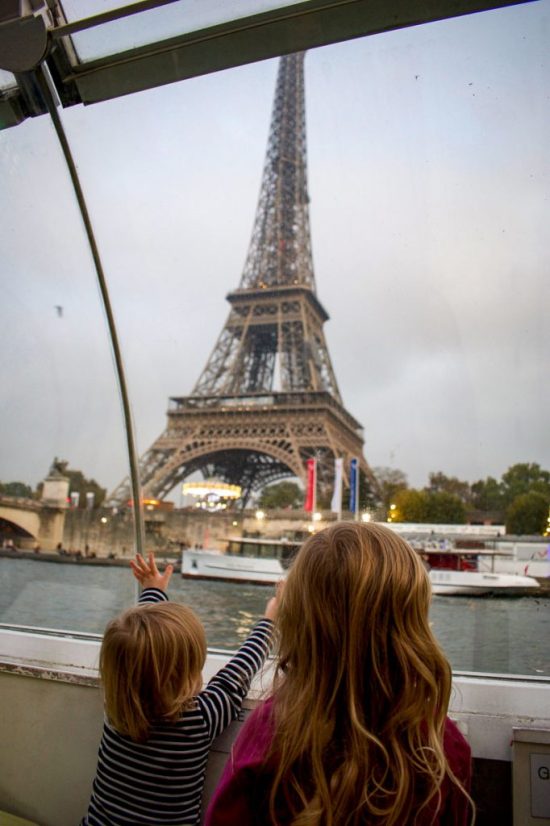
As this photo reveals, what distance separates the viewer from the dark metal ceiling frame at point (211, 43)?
1.32 metres

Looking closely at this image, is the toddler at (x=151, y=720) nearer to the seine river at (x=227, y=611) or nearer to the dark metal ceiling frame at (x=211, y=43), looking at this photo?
the seine river at (x=227, y=611)

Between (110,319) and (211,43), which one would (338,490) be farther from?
(211,43)

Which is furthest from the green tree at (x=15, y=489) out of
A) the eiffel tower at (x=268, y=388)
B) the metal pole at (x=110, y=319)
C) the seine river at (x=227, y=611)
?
the eiffel tower at (x=268, y=388)

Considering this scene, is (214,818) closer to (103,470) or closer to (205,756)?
(205,756)

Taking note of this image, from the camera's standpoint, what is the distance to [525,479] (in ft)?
8.05

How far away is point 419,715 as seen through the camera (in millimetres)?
766

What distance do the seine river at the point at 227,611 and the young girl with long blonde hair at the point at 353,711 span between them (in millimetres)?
629

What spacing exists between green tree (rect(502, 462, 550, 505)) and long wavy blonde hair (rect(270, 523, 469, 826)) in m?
1.27

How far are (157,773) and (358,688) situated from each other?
1.48ft

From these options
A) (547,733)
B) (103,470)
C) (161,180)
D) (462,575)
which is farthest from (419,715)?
(462,575)

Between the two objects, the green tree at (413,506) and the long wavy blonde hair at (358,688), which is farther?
the green tree at (413,506)

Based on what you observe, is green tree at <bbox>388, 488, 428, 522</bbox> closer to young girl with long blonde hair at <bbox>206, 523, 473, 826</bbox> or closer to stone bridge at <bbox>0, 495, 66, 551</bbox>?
stone bridge at <bbox>0, 495, 66, 551</bbox>

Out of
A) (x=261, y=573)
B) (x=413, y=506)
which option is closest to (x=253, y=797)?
(x=413, y=506)

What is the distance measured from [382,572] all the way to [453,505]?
6513mm
